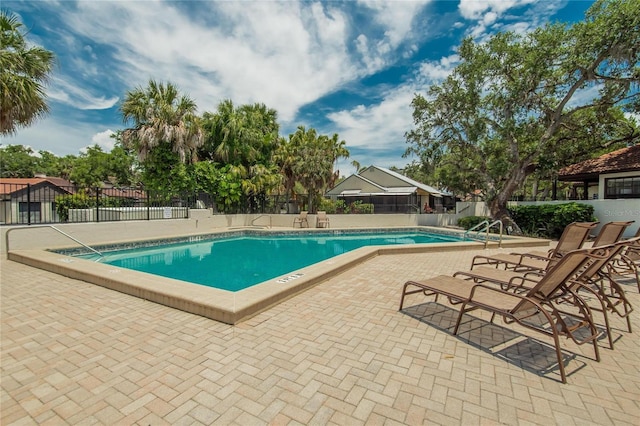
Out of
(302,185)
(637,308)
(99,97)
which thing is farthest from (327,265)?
(99,97)

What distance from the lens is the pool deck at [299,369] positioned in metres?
2.04

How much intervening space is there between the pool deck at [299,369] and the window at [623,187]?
46.7 ft

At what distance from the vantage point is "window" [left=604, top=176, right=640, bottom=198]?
13367mm

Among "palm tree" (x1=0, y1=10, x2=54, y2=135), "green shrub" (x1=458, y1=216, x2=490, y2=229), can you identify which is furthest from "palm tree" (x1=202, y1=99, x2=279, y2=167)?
"green shrub" (x1=458, y1=216, x2=490, y2=229)

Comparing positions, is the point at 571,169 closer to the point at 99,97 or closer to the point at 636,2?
the point at 636,2

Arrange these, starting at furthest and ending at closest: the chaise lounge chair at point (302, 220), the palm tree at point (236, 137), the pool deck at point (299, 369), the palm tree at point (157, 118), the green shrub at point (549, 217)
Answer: the chaise lounge chair at point (302, 220) < the palm tree at point (236, 137) < the palm tree at point (157, 118) < the green shrub at point (549, 217) < the pool deck at point (299, 369)

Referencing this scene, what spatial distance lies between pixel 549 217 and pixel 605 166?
442 cm

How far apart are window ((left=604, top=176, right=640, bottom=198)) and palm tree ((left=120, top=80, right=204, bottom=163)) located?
21.6 m

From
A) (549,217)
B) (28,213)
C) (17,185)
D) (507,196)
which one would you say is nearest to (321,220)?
(507,196)

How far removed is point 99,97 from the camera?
1468 centimetres

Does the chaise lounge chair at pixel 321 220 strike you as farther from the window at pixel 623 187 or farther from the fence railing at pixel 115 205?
the window at pixel 623 187

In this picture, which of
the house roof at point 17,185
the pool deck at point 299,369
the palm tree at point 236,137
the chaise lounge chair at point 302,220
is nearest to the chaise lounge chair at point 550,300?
the pool deck at point 299,369

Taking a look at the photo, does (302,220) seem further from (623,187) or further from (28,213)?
(623,187)

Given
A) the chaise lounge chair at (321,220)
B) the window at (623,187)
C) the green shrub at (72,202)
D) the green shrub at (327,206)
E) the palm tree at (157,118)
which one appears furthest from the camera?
the green shrub at (327,206)
